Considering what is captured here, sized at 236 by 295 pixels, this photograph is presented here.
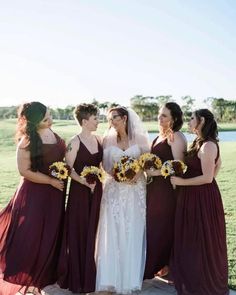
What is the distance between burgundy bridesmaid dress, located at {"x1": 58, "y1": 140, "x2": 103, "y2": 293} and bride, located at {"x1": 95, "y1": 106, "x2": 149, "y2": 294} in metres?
0.14

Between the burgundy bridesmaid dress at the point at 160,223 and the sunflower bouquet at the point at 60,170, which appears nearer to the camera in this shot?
the sunflower bouquet at the point at 60,170

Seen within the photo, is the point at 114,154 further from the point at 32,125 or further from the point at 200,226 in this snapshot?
the point at 200,226

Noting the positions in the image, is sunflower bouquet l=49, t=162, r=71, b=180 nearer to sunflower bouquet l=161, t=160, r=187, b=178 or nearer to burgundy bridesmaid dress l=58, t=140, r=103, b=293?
burgundy bridesmaid dress l=58, t=140, r=103, b=293

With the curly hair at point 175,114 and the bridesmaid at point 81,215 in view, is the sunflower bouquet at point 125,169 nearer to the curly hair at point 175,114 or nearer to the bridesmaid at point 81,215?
the bridesmaid at point 81,215

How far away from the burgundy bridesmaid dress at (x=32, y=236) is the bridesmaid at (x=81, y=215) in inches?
6.5

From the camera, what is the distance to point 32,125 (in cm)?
581

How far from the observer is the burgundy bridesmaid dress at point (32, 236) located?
590 centimetres

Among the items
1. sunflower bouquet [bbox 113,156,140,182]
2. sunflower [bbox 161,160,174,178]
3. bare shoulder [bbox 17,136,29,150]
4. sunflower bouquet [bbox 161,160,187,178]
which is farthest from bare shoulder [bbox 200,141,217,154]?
bare shoulder [bbox 17,136,29,150]

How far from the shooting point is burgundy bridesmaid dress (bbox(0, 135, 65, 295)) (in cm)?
590

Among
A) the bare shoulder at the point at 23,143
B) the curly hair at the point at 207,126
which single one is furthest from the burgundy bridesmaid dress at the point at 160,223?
the bare shoulder at the point at 23,143

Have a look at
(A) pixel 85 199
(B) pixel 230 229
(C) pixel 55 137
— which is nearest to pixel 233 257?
(B) pixel 230 229

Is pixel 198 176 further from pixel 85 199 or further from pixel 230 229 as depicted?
pixel 230 229

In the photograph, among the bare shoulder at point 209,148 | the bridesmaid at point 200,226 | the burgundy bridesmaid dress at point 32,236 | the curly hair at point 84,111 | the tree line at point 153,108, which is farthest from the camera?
the tree line at point 153,108

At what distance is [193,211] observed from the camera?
5.90 meters
